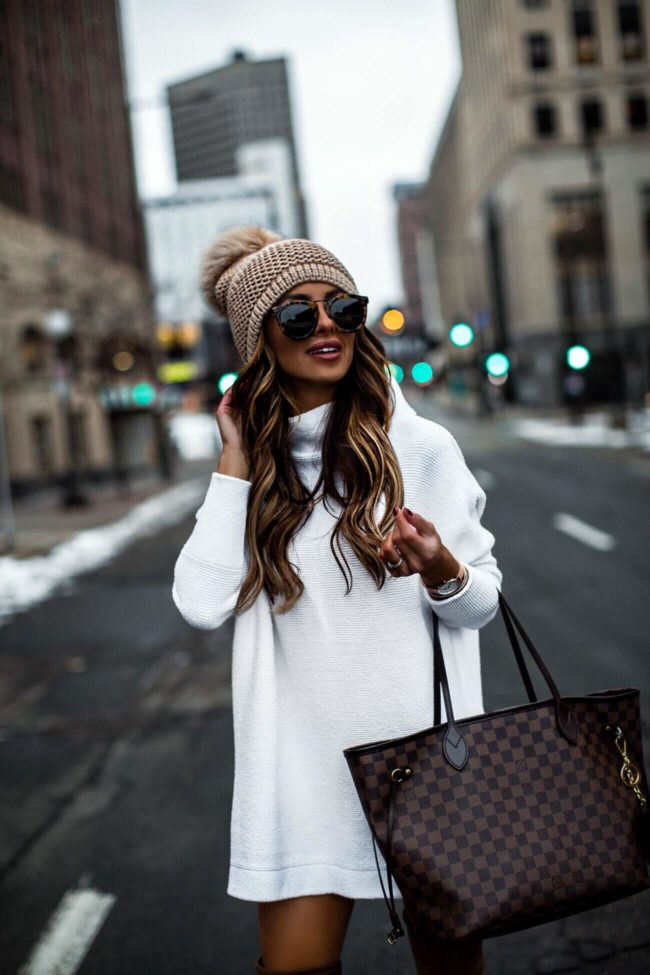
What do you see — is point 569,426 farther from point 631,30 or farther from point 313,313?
point 313,313

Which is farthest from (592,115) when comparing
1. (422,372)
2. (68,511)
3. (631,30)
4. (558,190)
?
(422,372)

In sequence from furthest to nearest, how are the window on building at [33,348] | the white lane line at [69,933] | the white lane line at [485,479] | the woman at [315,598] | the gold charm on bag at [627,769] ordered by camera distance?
the window on building at [33,348]
the white lane line at [485,479]
the white lane line at [69,933]
the woman at [315,598]
the gold charm on bag at [627,769]

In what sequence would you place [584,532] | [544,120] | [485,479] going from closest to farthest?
[584,532], [485,479], [544,120]

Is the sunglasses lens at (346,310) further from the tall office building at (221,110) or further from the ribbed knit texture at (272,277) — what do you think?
the tall office building at (221,110)

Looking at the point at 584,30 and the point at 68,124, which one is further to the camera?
the point at 584,30

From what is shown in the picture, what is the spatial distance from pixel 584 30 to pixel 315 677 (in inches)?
1769

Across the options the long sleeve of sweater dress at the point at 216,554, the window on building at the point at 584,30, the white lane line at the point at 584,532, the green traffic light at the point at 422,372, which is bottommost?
the white lane line at the point at 584,532

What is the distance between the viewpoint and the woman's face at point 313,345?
2.10 metres

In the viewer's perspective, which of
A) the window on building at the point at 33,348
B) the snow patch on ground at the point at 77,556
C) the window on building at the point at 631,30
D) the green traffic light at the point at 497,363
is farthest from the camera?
the window on building at the point at 33,348

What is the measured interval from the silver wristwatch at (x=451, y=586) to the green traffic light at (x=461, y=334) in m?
7.39

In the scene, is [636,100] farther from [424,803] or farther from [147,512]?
[424,803]

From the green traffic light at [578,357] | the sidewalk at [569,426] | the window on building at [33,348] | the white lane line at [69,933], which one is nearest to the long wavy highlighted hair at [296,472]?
the white lane line at [69,933]

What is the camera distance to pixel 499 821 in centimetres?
177

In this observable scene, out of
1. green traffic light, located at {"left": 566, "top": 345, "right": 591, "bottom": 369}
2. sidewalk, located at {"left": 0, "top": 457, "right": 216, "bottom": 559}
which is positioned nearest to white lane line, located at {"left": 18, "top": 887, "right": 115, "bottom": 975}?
green traffic light, located at {"left": 566, "top": 345, "right": 591, "bottom": 369}
